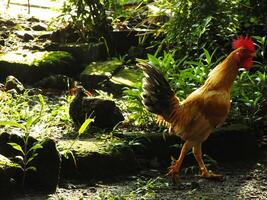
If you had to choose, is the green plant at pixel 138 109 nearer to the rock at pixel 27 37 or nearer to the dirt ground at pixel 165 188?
the dirt ground at pixel 165 188

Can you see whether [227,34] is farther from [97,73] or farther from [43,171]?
[43,171]

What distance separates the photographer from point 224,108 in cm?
464

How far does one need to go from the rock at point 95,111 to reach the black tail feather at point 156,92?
0.93 meters

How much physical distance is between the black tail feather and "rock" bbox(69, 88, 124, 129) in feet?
3.05

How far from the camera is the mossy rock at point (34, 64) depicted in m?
7.66

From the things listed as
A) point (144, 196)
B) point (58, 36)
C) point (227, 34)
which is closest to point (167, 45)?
point (227, 34)

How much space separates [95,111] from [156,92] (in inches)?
43.0

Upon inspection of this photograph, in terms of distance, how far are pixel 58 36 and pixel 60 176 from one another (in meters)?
4.40

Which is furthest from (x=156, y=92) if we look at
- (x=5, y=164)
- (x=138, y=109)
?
(x=5, y=164)

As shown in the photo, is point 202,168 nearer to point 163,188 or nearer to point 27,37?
point 163,188

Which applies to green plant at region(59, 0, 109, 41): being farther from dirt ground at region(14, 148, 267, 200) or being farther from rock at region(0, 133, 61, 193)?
rock at region(0, 133, 61, 193)

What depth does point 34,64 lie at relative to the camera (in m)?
7.67

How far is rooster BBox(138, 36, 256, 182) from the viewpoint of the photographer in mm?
4656

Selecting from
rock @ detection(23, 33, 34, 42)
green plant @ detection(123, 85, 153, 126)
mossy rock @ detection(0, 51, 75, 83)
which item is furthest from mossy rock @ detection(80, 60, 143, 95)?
rock @ detection(23, 33, 34, 42)
